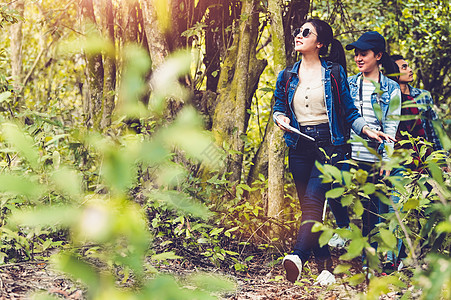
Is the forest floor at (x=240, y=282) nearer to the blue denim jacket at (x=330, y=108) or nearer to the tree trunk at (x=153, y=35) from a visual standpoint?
the blue denim jacket at (x=330, y=108)

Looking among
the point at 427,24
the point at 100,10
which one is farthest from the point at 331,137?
the point at 427,24

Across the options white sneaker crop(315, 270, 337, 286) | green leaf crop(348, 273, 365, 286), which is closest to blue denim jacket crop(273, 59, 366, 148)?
white sneaker crop(315, 270, 337, 286)

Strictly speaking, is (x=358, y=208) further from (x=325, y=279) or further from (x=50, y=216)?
(x=325, y=279)

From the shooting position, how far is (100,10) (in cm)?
630

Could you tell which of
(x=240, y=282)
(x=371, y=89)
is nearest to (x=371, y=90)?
(x=371, y=89)

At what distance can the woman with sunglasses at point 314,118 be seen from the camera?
11.8 ft

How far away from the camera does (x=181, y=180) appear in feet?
12.0

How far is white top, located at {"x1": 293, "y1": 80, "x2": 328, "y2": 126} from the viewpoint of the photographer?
367 centimetres

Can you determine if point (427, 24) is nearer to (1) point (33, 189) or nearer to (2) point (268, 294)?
(2) point (268, 294)

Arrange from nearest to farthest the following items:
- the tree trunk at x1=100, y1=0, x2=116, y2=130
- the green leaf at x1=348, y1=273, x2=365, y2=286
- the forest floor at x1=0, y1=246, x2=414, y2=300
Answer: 1. the green leaf at x1=348, y1=273, x2=365, y2=286
2. the forest floor at x1=0, y1=246, x2=414, y2=300
3. the tree trunk at x1=100, y1=0, x2=116, y2=130

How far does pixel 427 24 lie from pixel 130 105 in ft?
29.1

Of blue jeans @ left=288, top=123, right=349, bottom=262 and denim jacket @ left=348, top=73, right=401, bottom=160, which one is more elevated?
denim jacket @ left=348, top=73, right=401, bottom=160

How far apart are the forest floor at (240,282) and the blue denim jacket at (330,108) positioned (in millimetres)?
1092

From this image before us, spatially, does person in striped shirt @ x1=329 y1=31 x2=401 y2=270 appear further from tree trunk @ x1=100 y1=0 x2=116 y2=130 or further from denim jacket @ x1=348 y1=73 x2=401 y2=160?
tree trunk @ x1=100 y1=0 x2=116 y2=130
